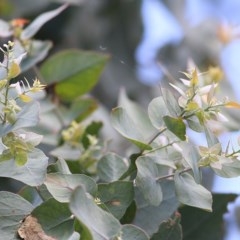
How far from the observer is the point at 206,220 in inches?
29.0

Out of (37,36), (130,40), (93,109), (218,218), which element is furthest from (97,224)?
(130,40)

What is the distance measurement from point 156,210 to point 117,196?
0.10 m

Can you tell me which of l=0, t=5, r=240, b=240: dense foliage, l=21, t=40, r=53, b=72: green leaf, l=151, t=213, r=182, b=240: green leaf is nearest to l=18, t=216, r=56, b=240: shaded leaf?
l=0, t=5, r=240, b=240: dense foliage

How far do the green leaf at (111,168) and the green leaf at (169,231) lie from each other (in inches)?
Answer: 2.8

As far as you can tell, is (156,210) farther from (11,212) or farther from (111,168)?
(11,212)

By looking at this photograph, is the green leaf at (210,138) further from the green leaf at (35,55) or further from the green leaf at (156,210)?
the green leaf at (35,55)

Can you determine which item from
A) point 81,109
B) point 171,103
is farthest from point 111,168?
point 81,109

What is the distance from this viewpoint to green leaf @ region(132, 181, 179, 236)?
2.14 ft

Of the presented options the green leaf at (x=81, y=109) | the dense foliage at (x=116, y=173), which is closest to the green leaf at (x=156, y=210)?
the dense foliage at (x=116, y=173)

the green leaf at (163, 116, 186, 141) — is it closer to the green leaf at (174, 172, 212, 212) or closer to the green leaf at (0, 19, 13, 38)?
the green leaf at (174, 172, 212, 212)

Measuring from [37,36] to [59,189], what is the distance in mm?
828

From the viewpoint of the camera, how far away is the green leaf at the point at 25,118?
1.76ft

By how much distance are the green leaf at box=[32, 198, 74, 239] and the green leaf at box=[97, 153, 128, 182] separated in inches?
4.7

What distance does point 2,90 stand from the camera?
0.55 meters
